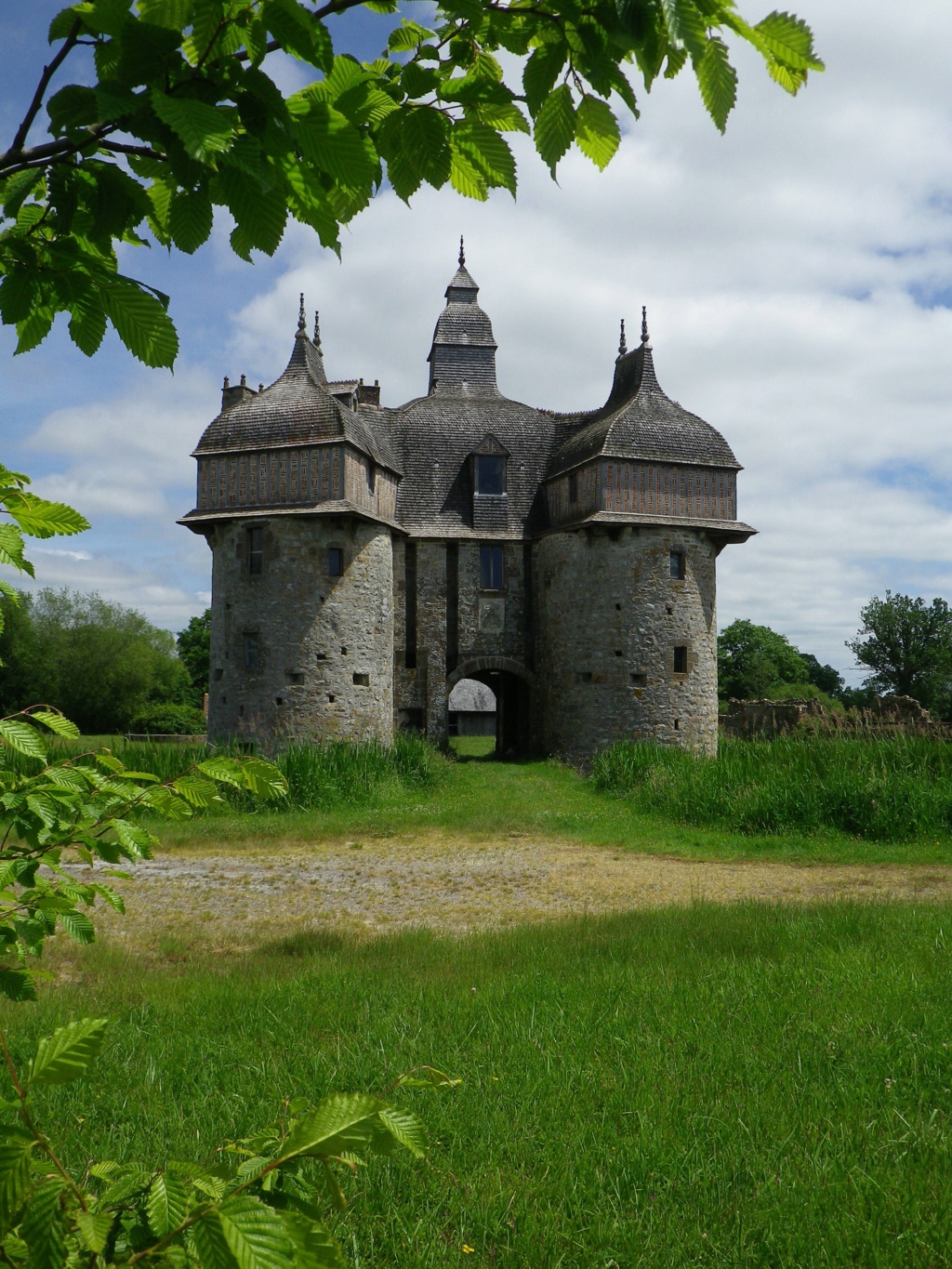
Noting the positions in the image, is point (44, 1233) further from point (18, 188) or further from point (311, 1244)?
point (18, 188)

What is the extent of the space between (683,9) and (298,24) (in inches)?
27.6

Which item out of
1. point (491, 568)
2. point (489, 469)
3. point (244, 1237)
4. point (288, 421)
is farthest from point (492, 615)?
point (244, 1237)

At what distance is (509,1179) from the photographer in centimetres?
377

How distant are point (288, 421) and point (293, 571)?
4.19m

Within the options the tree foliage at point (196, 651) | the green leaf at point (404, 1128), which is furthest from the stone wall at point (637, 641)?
the tree foliage at point (196, 651)

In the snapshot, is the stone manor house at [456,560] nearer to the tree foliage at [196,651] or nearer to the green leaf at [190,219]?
the green leaf at [190,219]

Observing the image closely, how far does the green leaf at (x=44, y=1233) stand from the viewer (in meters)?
1.42

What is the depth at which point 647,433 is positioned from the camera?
1040 inches

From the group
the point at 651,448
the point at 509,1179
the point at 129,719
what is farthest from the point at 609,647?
the point at 129,719

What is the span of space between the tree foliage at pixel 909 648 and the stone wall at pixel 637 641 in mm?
38549

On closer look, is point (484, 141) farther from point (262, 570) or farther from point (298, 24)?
point (262, 570)

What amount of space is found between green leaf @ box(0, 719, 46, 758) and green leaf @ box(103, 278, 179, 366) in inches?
41.5

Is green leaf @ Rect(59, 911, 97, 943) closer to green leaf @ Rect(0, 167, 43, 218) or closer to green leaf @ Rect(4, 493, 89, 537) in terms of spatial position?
green leaf @ Rect(4, 493, 89, 537)

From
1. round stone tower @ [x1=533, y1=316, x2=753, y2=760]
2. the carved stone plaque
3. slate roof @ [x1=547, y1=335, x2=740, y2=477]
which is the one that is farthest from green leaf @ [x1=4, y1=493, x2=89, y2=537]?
the carved stone plaque
